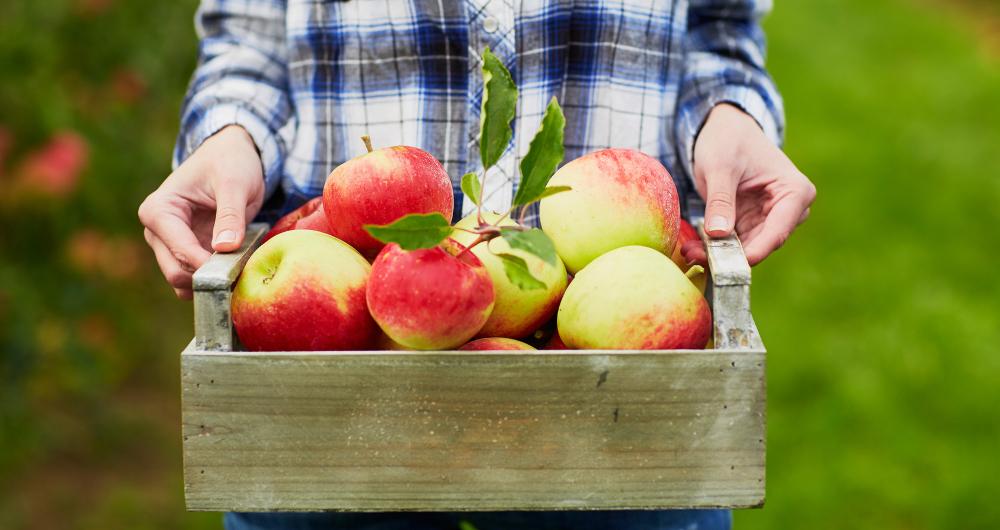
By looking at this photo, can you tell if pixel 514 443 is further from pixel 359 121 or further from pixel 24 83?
pixel 24 83

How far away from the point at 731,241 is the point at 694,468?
272mm

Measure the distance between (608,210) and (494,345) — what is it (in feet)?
0.65

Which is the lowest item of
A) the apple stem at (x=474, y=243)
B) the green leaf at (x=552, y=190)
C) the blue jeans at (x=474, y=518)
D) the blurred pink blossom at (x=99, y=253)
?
the blurred pink blossom at (x=99, y=253)

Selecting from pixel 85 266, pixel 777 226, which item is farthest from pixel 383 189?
pixel 85 266

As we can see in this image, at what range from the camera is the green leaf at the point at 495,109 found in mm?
1037

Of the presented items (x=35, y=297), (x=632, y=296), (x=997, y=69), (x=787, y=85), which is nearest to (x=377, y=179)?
(x=632, y=296)

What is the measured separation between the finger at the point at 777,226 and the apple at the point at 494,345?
1.07 ft

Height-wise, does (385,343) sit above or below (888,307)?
above

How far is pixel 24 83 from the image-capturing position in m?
2.44

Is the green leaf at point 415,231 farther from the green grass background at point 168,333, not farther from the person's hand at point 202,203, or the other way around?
the green grass background at point 168,333

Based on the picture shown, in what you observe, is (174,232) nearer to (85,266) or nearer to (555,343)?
(555,343)

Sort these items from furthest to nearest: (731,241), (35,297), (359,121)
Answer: (35,297) < (359,121) < (731,241)

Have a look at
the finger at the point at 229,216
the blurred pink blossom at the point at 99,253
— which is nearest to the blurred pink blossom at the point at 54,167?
the blurred pink blossom at the point at 99,253

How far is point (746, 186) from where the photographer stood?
136cm
